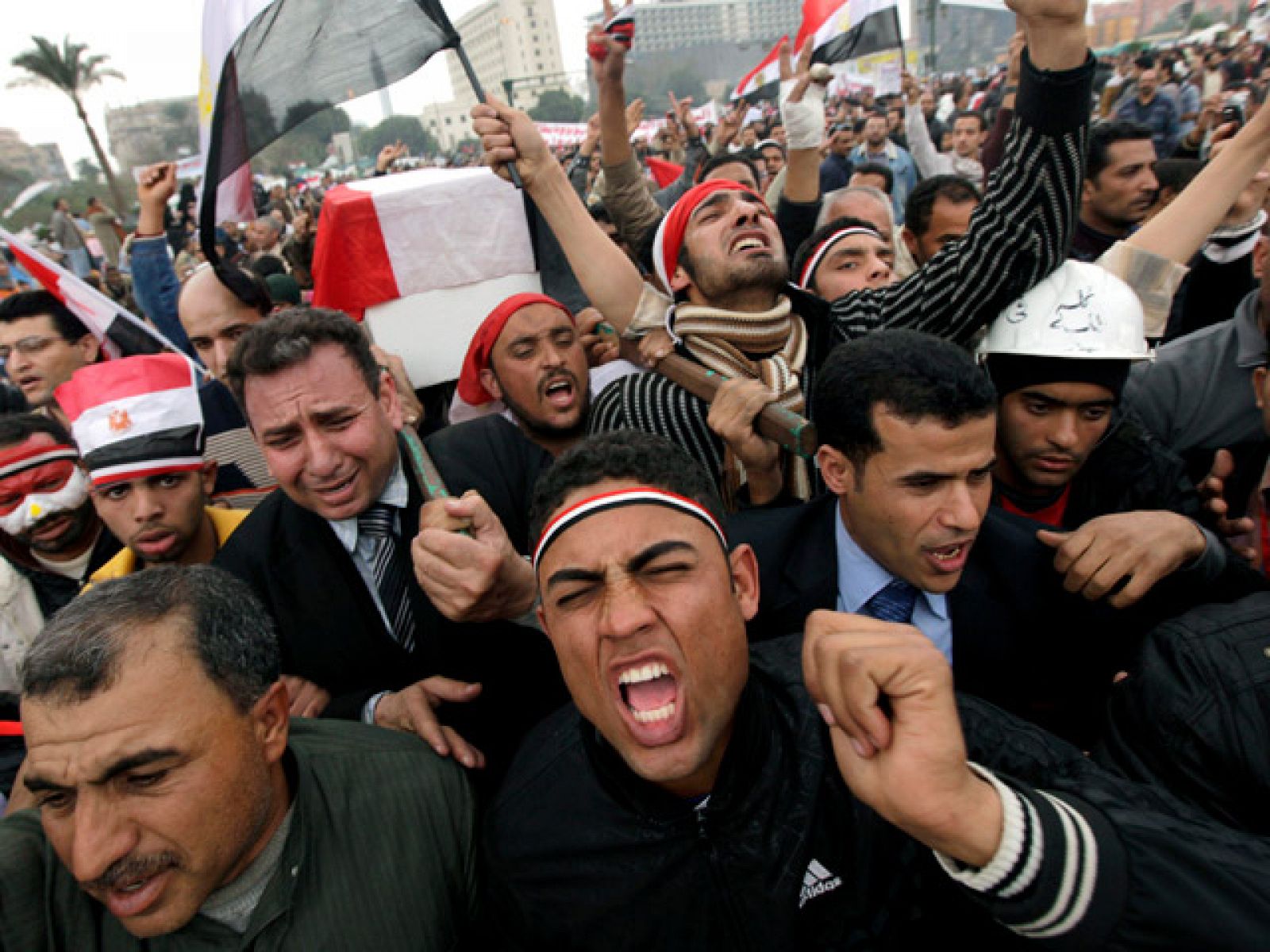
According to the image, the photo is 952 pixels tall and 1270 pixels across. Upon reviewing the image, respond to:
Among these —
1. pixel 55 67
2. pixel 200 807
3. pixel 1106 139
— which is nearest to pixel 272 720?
pixel 200 807

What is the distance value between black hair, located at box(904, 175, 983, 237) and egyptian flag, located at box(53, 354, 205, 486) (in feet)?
12.1

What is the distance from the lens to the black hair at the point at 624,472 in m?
1.75

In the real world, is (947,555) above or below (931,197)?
below

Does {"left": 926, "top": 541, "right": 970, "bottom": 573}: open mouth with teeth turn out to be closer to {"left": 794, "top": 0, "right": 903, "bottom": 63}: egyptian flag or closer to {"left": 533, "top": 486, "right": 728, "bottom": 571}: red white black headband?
{"left": 533, "top": 486, "right": 728, "bottom": 571}: red white black headband

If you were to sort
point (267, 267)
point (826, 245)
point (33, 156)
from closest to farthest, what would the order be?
point (826, 245)
point (267, 267)
point (33, 156)

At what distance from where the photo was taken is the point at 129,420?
2650 millimetres

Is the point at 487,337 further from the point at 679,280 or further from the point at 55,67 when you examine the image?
the point at 55,67

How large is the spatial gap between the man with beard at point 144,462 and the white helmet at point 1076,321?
2.70 meters

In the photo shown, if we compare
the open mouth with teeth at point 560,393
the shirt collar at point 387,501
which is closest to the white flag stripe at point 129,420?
the shirt collar at point 387,501

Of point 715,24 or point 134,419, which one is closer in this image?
point 134,419

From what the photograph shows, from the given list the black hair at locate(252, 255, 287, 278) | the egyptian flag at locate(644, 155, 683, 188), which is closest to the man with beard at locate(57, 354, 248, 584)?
the black hair at locate(252, 255, 287, 278)

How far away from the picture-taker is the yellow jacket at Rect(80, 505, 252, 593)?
256 centimetres

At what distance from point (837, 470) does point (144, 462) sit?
2304mm

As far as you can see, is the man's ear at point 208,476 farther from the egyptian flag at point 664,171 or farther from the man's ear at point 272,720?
the egyptian flag at point 664,171
